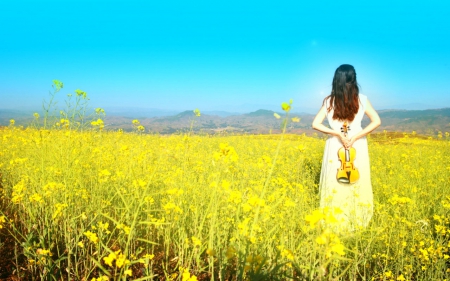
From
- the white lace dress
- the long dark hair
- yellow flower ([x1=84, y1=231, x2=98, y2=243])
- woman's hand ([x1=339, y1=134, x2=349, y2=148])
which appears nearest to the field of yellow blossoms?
yellow flower ([x1=84, y1=231, x2=98, y2=243])

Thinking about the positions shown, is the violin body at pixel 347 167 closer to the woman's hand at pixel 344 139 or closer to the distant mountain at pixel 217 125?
the woman's hand at pixel 344 139

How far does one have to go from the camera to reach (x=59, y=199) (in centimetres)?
279

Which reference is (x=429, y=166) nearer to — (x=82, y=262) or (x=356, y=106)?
(x=356, y=106)

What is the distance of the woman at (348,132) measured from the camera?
3.64 m

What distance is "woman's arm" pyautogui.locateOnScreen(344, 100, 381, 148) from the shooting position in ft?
11.8

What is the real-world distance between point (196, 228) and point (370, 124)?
2.62m

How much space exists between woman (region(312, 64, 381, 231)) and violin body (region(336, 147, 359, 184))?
0.05 meters

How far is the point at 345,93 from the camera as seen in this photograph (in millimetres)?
3652

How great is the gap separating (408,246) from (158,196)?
271 cm

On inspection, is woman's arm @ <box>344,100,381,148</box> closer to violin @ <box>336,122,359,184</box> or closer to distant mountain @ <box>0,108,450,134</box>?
violin @ <box>336,122,359,184</box>

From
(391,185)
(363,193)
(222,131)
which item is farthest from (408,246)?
(222,131)

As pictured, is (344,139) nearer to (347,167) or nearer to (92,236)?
(347,167)

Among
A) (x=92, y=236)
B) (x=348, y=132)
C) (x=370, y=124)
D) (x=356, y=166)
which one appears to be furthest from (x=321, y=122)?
(x=92, y=236)

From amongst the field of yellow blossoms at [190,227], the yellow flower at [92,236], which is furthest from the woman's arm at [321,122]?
the yellow flower at [92,236]
